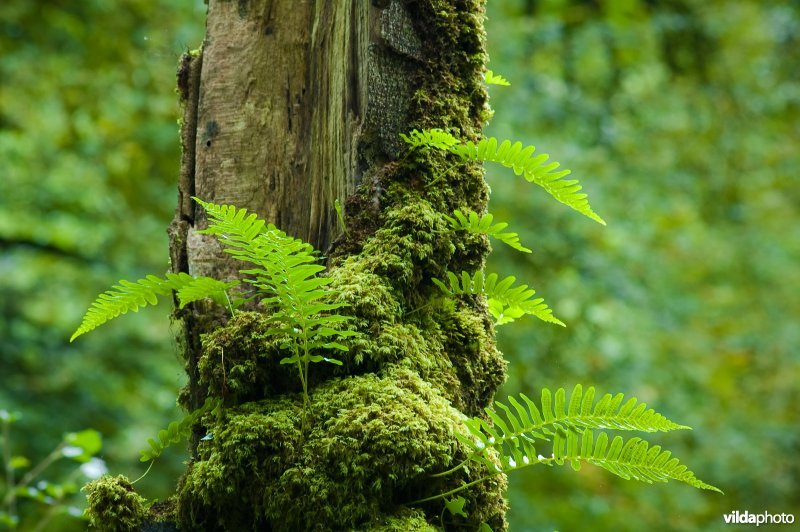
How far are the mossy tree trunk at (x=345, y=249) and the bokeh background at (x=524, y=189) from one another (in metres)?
3.86

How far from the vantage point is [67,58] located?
7.41 metres

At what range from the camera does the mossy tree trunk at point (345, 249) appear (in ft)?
5.97

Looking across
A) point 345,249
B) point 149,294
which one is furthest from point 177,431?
point 345,249

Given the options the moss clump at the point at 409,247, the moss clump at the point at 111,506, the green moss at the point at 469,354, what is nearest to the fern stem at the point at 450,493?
the green moss at the point at 469,354

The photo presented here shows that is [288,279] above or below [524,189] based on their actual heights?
below

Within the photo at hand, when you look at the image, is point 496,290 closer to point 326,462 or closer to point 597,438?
point 597,438

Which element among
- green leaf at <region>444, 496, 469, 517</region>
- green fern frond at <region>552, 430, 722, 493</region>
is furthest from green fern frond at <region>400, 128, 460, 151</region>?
green leaf at <region>444, 496, 469, 517</region>

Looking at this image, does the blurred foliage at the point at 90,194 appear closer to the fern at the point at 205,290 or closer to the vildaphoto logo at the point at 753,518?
the vildaphoto logo at the point at 753,518

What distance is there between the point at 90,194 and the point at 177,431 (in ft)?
18.8

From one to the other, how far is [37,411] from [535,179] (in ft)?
18.0

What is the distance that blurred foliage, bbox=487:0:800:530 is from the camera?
268 inches

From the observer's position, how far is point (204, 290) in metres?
1.98

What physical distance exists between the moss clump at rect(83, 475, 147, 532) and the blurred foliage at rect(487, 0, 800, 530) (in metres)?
4.89

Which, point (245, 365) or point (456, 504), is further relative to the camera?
point (245, 365)
